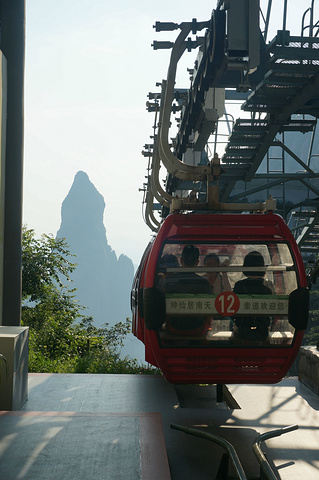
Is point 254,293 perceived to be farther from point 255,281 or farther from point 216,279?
point 216,279

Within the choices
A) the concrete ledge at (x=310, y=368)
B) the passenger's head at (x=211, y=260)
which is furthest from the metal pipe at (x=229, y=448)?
the concrete ledge at (x=310, y=368)

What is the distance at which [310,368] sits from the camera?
891 centimetres

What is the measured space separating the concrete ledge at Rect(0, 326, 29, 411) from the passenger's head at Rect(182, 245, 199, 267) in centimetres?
186

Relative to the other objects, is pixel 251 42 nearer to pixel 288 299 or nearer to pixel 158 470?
pixel 288 299

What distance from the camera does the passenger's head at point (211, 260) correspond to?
662 centimetres

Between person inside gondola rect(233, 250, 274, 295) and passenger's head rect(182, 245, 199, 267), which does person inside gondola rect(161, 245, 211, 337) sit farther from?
person inside gondola rect(233, 250, 274, 295)

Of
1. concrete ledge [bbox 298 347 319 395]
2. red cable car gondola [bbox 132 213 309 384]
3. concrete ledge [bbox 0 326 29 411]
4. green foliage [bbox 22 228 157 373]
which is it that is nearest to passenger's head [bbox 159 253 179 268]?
red cable car gondola [bbox 132 213 309 384]

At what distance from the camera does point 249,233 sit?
6.71 m

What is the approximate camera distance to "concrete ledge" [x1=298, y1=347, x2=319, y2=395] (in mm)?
8664

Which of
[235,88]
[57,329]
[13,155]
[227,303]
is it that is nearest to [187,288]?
[227,303]

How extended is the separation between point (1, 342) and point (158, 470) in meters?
2.78

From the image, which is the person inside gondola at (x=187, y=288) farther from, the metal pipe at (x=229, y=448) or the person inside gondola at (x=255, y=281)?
the metal pipe at (x=229, y=448)

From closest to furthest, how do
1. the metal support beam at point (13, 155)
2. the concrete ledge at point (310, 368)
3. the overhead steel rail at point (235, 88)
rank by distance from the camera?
the overhead steel rail at point (235, 88) < the concrete ledge at point (310, 368) < the metal support beam at point (13, 155)

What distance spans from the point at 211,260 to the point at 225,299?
414 mm
